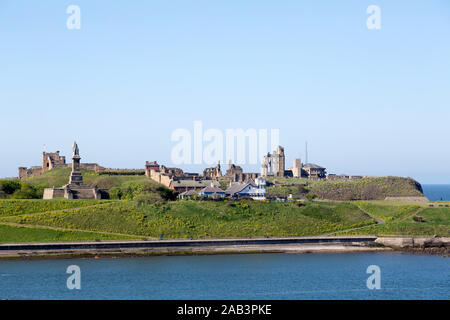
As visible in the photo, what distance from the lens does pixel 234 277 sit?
5559 centimetres

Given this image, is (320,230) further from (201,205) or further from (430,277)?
(430,277)

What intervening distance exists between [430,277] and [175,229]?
31.5 metres

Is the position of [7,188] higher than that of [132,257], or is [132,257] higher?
[7,188]

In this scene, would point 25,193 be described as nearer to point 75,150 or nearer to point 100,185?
point 75,150

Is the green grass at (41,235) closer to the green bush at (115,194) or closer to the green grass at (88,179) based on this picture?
the green bush at (115,194)

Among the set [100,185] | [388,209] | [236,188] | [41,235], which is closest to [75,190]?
[100,185]

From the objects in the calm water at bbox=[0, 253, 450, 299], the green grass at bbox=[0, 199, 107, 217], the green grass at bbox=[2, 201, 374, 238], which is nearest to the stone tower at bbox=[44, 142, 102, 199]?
the green grass at bbox=[0, 199, 107, 217]

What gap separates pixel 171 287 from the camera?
5081 cm

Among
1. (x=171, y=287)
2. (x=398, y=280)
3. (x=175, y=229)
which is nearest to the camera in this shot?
(x=171, y=287)

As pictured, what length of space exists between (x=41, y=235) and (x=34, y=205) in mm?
10140

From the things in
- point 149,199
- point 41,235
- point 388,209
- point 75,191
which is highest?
point 75,191

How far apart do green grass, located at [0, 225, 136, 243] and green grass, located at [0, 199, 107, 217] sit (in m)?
6.09

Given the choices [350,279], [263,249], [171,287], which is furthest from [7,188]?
[350,279]
